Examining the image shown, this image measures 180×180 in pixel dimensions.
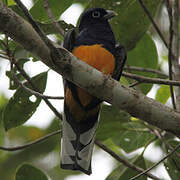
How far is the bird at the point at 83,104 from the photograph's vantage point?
150 inches

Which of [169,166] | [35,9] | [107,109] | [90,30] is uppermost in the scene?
[35,9]

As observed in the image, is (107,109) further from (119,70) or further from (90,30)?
(90,30)

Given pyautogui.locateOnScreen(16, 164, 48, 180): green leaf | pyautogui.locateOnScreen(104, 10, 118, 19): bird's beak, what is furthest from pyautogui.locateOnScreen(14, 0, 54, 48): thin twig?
pyautogui.locateOnScreen(104, 10, 118, 19): bird's beak

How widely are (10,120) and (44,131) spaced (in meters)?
2.18

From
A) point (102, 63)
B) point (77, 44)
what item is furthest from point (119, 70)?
point (77, 44)

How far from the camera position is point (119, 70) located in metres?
3.99

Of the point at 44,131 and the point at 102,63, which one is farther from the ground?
the point at 102,63

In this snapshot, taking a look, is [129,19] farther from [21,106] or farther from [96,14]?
[21,106]

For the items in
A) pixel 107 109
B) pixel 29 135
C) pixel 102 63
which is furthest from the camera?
pixel 29 135

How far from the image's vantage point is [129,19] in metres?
4.27

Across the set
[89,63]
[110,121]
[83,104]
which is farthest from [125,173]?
[89,63]

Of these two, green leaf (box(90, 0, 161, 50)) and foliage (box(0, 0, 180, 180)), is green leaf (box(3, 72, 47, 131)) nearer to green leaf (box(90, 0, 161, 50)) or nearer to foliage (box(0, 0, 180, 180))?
foliage (box(0, 0, 180, 180))

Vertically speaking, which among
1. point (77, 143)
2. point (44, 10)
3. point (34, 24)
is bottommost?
point (77, 143)

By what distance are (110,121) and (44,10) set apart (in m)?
1.27
